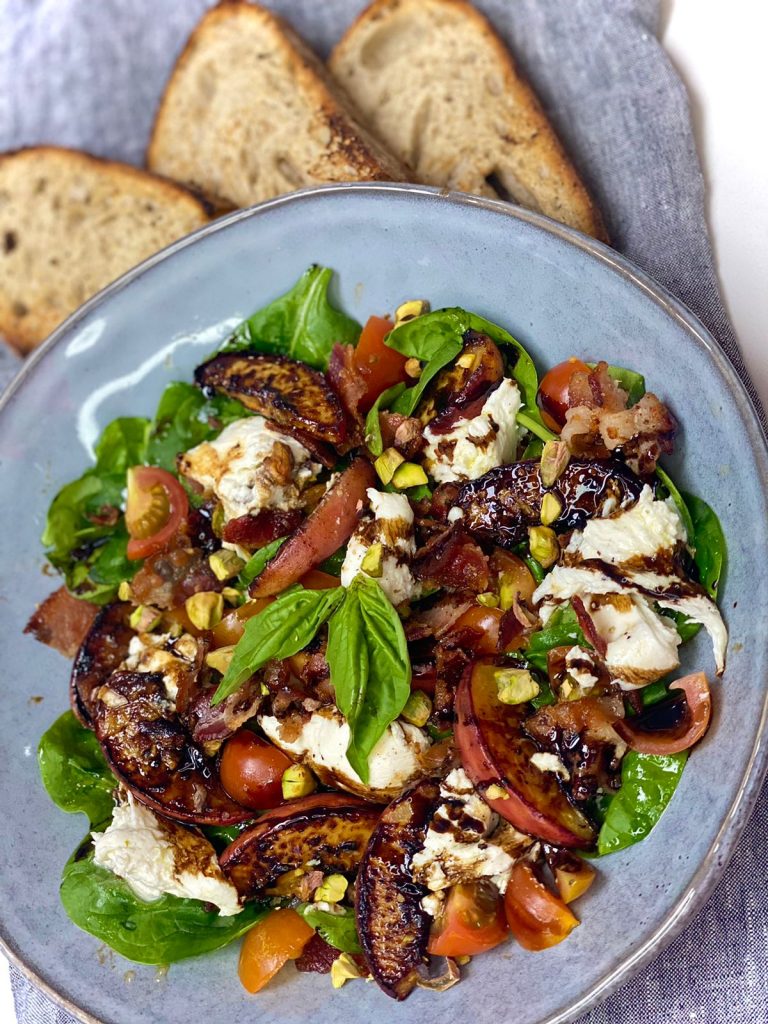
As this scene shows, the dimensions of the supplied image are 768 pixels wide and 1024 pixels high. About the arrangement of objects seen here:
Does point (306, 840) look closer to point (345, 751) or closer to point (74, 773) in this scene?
point (345, 751)

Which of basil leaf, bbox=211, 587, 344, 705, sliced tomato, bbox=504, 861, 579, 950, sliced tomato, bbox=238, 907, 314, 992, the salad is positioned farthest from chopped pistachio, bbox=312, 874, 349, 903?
basil leaf, bbox=211, 587, 344, 705

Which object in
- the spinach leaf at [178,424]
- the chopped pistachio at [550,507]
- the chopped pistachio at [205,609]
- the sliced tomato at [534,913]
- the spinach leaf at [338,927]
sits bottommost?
the spinach leaf at [338,927]

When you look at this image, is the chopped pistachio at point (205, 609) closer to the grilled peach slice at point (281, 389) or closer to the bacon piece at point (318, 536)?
the bacon piece at point (318, 536)

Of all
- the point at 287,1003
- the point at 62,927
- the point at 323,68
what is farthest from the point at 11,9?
the point at 287,1003

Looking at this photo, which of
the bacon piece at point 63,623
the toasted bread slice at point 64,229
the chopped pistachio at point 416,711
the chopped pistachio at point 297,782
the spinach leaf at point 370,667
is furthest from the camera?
the toasted bread slice at point 64,229

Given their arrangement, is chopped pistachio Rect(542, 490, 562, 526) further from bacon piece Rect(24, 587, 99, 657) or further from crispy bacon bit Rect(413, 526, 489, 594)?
bacon piece Rect(24, 587, 99, 657)

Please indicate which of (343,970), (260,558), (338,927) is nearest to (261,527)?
(260,558)

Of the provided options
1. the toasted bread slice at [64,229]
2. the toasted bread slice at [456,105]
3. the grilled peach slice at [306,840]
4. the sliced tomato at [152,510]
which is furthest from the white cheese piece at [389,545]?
the toasted bread slice at [64,229]
